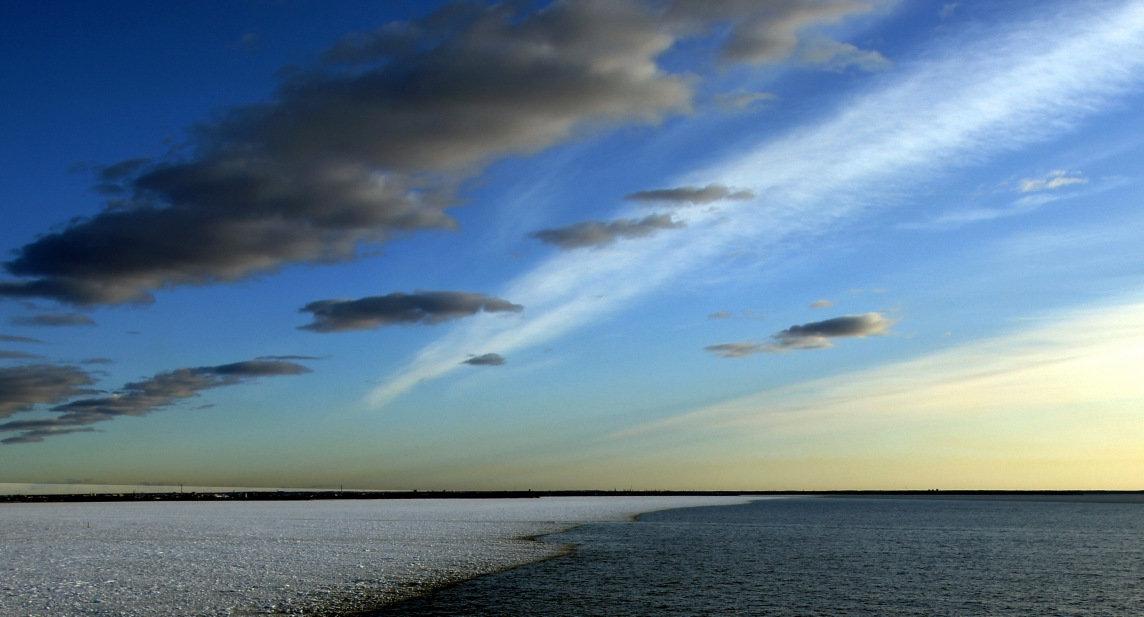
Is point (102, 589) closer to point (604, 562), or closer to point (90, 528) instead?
point (604, 562)

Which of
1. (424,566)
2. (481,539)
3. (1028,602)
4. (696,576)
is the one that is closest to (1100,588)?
(1028,602)

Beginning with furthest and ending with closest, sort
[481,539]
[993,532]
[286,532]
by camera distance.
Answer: [993,532] < [286,532] < [481,539]

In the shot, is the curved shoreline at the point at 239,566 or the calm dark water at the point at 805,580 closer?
the curved shoreline at the point at 239,566

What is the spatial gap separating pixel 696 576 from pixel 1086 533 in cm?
5804

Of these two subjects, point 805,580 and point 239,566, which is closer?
point 239,566

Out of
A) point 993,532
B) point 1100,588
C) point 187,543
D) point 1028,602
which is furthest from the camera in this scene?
point 993,532

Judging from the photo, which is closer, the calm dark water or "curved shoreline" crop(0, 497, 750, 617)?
"curved shoreline" crop(0, 497, 750, 617)

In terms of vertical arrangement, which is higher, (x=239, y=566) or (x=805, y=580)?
(x=239, y=566)

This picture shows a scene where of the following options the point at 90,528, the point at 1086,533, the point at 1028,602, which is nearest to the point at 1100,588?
the point at 1028,602

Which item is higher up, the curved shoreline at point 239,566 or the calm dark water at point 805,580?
the curved shoreline at point 239,566

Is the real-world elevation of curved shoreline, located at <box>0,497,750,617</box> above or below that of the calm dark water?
above

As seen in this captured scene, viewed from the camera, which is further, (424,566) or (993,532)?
(993,532)

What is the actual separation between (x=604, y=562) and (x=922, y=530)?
4801 centimetres

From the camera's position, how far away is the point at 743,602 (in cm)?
2877
